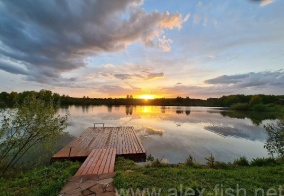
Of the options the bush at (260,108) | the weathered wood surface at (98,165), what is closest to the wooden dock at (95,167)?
the weathered wood surface at (98,165)

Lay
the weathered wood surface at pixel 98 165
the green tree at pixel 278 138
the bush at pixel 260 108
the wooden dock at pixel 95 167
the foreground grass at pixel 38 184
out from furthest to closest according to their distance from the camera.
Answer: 1. the bush at pixel 260 108
2. the green tree at pixel 278 138
3. the weathered wood surface at pixel 98 165
4. the foreground grass at pixel 38 184
5. the wooden dock at pixel 95 167

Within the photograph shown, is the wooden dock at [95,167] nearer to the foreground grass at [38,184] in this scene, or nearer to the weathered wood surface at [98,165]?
the weathered wood surface at [98,165]

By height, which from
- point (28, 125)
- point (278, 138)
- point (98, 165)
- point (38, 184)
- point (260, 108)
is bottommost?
point (38, 184)

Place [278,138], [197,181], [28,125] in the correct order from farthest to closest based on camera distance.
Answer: [278,138] < [28,125] < [197,181]

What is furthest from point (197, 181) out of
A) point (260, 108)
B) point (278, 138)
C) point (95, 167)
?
point (260, 108)

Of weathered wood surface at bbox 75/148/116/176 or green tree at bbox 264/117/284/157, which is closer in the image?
weathered wood surface at bbox 75/148/116/176

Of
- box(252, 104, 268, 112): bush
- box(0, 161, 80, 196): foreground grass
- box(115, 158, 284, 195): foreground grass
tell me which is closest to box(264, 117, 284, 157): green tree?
box(115, 158, 284, 195): foreground grass

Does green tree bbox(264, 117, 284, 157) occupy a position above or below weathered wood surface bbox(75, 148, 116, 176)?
above

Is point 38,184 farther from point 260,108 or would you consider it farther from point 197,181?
point 260,108

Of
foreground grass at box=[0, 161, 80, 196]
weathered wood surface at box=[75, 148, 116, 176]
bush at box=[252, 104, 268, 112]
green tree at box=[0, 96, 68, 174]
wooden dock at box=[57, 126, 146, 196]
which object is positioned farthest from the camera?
bush at box=[252, 104, 268, 112]

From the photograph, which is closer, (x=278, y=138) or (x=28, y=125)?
(x=28, y=125)

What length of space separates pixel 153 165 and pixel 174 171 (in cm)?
122

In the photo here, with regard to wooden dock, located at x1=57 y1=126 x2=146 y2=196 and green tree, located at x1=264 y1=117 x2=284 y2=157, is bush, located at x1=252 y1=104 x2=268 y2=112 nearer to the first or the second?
→ green tree, located at x1=264 y1=117 x2=284 y2=157

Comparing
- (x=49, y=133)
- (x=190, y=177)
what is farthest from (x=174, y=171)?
(x=49, y=133)
